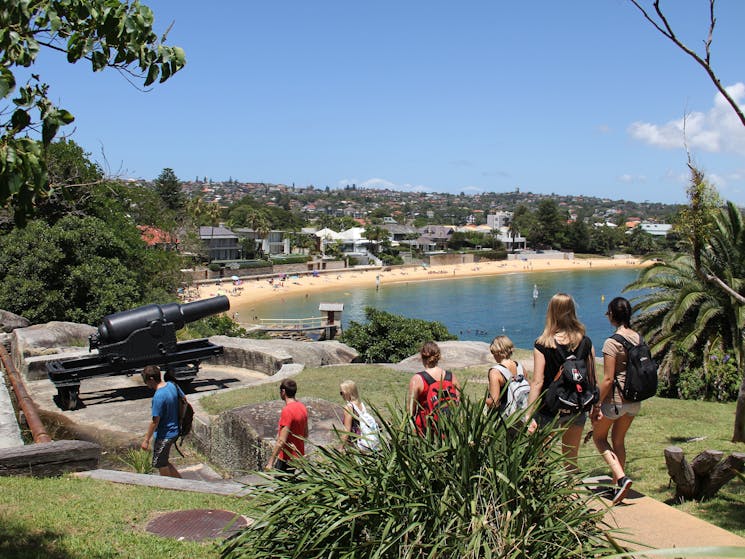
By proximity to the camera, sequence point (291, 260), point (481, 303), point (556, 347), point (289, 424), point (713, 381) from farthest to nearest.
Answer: point (291, 260) < point (481, 303) < point (713, 381) < point (289, 424) < point (556, 347)

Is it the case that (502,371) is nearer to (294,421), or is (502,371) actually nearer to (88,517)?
(294,421)

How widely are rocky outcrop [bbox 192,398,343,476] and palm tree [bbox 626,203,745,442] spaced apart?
29.1 ft

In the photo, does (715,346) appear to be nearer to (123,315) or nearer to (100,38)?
(123,315)

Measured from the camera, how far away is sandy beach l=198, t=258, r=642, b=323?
69375mm

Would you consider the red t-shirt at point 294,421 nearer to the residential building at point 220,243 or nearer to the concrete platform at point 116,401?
the concrete platform at point 116,401

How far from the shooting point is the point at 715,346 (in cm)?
1392

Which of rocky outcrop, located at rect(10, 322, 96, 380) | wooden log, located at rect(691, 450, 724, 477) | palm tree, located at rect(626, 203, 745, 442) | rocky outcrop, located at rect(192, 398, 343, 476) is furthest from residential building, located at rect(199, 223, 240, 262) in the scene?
wooden log, located at rect(691, 450, 724, 477)

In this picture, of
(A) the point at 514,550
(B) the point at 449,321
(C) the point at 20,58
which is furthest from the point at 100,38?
(B) the point at 449,321

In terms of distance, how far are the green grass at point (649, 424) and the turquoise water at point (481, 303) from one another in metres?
31.9

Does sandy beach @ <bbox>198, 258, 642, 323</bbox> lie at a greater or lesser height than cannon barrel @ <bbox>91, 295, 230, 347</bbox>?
lesser

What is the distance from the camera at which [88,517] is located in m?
4.98

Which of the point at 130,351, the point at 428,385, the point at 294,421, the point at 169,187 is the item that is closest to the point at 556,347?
the point at 428,385

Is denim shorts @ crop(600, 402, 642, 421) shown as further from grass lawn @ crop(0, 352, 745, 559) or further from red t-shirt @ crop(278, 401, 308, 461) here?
red t-shirt @ crop(278, 401, 308, 461)

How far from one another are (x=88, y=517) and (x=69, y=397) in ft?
21.6
